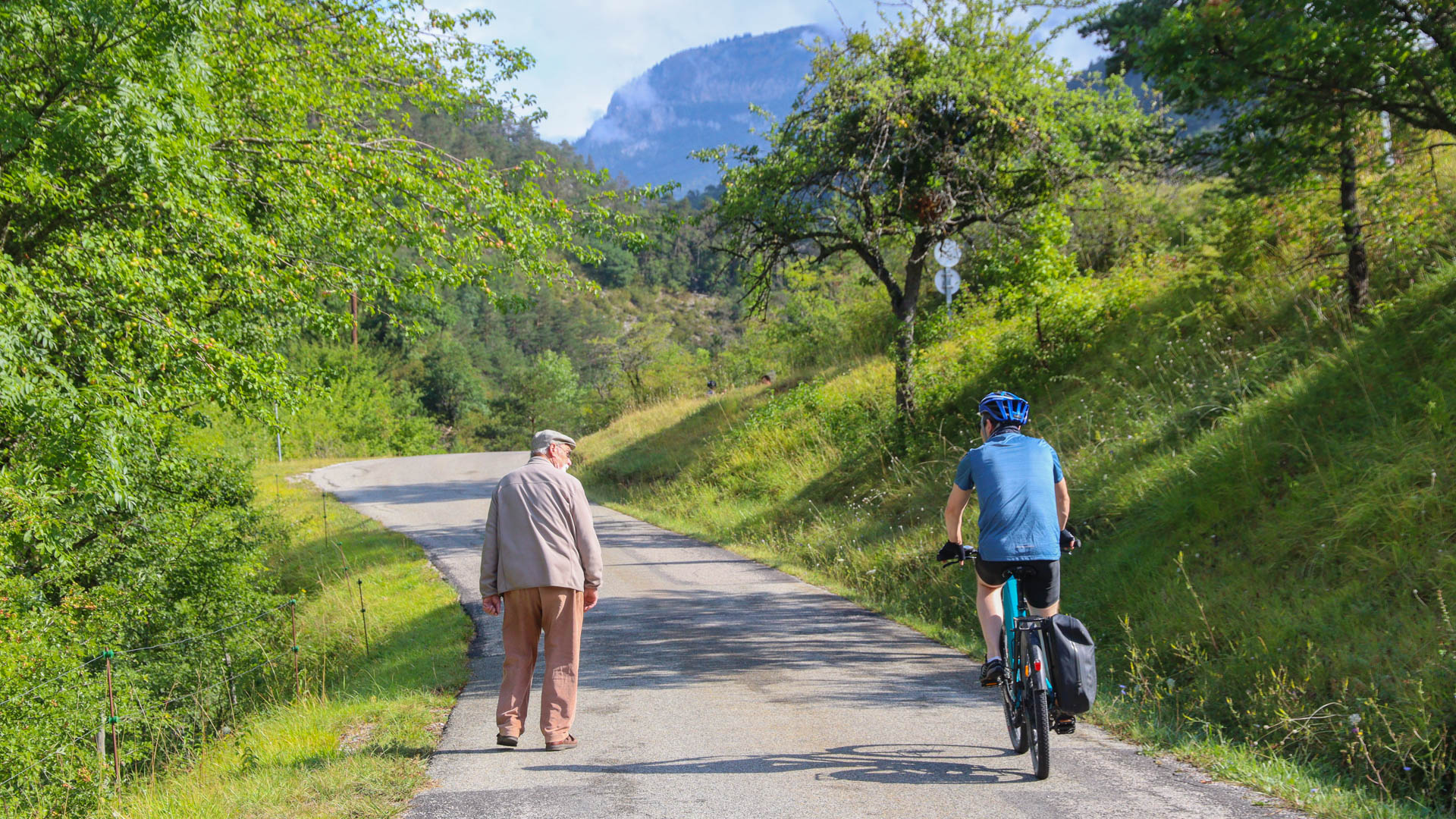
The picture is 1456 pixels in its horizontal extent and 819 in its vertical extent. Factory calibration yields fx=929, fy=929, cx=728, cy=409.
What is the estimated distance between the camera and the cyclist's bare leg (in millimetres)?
4977

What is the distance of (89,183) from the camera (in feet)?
26.8

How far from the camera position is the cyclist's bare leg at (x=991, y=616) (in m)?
4.98

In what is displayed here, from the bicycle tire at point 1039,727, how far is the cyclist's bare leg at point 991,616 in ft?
1.31

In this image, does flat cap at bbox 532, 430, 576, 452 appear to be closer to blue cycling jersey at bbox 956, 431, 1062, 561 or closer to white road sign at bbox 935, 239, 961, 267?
blue cycling jersey at bbox 956, 431, 1062, 561

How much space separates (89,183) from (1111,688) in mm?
9289

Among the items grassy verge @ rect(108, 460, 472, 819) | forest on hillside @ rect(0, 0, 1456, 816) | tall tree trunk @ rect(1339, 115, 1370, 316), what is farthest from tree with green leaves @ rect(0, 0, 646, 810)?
tall tree trunk @ rect(1339, 115, 1370, 316)

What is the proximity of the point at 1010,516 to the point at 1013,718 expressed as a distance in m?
1.12

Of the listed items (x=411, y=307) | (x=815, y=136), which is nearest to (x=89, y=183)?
(x=411, y=307)

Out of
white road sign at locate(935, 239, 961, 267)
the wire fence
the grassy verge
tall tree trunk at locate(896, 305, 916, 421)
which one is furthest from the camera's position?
white road sign at locate(935, 239, 961, 267)

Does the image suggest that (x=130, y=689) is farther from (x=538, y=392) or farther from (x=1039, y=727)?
(x=538, y=392)

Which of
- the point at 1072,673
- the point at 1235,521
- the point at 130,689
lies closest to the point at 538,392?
the point at 130,689

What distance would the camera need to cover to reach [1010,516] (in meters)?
4.74

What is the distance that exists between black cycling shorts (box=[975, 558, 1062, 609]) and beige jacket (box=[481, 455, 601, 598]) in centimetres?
217

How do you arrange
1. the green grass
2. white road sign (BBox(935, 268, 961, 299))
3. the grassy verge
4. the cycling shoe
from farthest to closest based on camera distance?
1. white road sign (BBox(935, 268, 961, 299))
2. the green grass
3. the cycling shoe
4. the grassy verge
